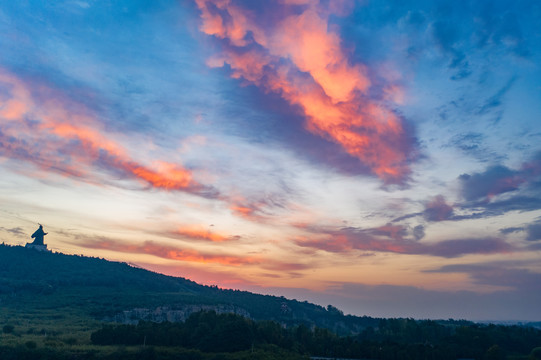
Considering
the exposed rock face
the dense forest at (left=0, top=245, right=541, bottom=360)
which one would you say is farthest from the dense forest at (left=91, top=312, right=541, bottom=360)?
the exposed rock face

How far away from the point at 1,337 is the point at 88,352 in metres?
28.7

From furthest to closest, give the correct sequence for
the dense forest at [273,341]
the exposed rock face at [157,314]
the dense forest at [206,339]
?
the exposed rock face at [157,314] < the dense forest at [273,341] < the dense forest at [206,339]

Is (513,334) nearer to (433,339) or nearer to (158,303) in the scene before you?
(433,339)

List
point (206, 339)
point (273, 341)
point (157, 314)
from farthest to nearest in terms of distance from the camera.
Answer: point (157, 314), point (273, 341), point (206, 339)

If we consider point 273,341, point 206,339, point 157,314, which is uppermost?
point 273,341

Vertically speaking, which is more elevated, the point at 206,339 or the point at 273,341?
the point at 273,341

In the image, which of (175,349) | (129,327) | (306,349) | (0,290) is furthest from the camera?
(0,290)

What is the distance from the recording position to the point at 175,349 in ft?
309

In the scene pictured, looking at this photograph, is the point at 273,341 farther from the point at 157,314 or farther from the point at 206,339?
the point at 157,314

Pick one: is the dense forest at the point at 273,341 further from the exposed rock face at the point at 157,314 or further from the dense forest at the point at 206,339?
the exposed rock face at the point at 157,314

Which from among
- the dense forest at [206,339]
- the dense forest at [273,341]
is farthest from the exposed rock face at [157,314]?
the dense forest at [273,341]

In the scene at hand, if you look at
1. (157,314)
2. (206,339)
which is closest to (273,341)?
(206,339)

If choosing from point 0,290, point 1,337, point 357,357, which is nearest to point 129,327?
point 1,337

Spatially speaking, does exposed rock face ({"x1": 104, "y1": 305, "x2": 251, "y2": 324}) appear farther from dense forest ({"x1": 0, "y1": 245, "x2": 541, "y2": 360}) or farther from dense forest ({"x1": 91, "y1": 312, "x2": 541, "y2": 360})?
dense forest ({"x1": 91, "y1": 312, "x2": 541, "y2": 360})
